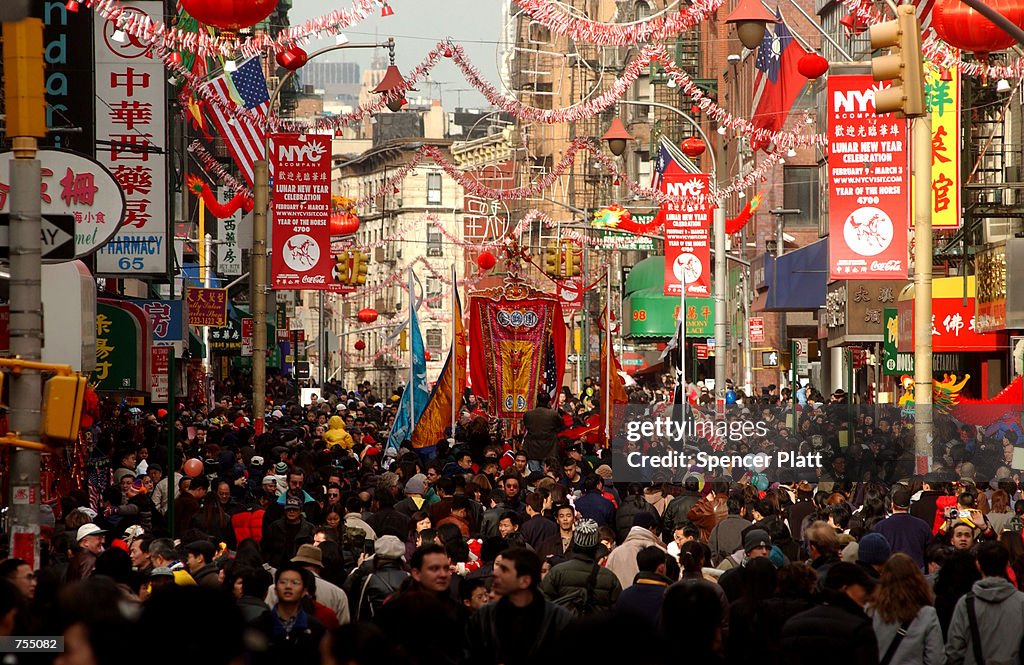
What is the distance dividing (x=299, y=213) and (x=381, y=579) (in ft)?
→ 65.3

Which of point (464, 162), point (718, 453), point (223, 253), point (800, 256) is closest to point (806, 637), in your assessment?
point (718, 453)

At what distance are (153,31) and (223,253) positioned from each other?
34274mm

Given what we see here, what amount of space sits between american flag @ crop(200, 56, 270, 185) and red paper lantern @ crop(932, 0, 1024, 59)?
49.5 feet

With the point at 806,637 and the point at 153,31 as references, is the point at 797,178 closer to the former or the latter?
the point at 153,31

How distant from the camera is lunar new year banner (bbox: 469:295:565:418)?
1374 inches

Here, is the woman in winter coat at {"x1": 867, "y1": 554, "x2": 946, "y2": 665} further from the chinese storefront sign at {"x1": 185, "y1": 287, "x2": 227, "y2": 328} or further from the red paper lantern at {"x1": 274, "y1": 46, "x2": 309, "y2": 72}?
the chinese storefront sign at {"x1": 185, "y1": 287, "x2": 227, "y2": 328}

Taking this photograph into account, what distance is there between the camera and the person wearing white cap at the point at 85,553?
12.0 m

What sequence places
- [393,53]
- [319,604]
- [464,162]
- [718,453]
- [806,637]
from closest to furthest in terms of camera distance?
[806,637]
[319,604]
[718,453]
[393,53]
[464,162]

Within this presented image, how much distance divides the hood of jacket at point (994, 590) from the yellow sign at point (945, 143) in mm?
19842

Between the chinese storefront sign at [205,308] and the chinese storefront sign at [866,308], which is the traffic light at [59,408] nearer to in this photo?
the chinese storefront sign at [866,308]

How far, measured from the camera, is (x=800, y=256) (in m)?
45.3

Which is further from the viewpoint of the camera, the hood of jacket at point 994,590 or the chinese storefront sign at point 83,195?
the chinese storefront sign at point 83,195

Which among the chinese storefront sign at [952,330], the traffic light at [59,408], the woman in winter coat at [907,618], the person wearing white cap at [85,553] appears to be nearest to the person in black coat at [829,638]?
the woman in winter coat at [907,618]

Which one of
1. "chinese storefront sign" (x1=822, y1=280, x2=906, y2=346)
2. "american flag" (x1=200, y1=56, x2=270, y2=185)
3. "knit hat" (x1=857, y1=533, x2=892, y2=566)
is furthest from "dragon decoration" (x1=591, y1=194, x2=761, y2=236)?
"knit hat" (x1=857, y1=533, x2=892, y2=566)
